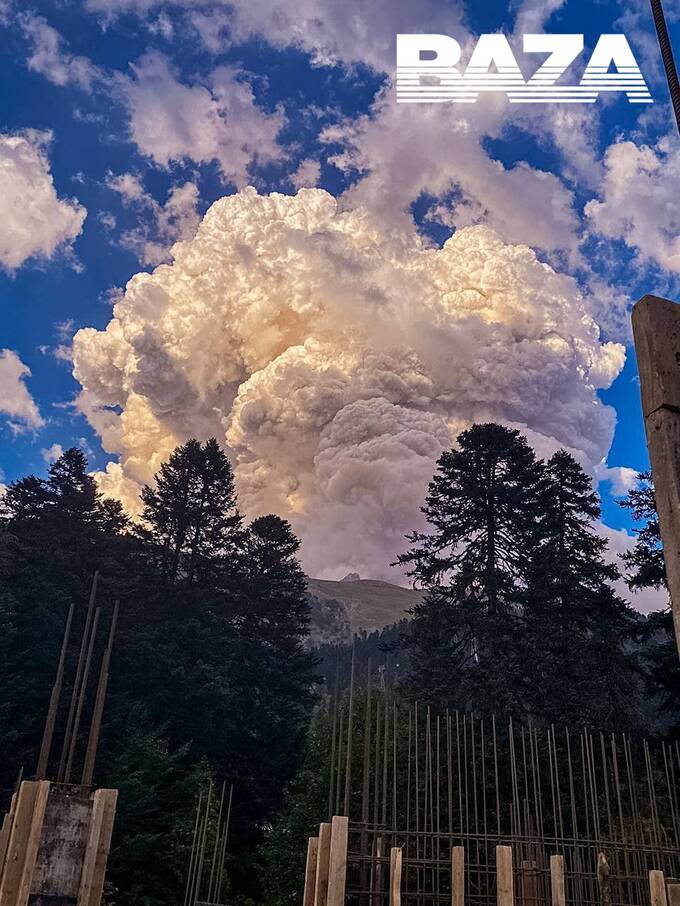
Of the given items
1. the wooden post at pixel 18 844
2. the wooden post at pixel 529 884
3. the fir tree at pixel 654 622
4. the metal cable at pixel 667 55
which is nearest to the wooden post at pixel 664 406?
the metal cable at pixel 667 55

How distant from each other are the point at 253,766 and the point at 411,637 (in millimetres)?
7154

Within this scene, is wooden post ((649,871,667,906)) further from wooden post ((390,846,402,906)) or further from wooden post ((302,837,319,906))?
wooden post ((302,837,319,906))

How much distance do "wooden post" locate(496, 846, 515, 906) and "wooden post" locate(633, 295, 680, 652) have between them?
5.99 metres

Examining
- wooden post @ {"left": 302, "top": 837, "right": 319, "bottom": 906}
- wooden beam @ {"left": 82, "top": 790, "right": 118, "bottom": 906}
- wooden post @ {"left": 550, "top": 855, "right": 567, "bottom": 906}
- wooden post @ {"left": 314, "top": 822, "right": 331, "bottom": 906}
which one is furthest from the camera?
wooden post @ {"left": 302, "top": 837, "right": 319, "bottom": 906}

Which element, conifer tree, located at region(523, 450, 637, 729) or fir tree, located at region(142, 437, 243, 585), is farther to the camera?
fir tree, located at region(142, 437, 243, 585)

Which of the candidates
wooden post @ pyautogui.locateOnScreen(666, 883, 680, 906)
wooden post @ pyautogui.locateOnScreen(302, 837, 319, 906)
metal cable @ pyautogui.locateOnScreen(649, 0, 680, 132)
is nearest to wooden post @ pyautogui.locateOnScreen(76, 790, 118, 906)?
wooden post @ pyautogui.locateOnScreen(302, 837, 319, 906)

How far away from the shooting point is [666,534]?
2.23 meters

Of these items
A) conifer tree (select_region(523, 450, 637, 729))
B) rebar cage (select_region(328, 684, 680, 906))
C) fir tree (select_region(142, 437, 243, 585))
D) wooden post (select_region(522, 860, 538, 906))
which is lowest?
wooden post (select_region(522, 860, 538, 906))

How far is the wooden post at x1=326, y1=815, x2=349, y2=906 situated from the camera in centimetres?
753

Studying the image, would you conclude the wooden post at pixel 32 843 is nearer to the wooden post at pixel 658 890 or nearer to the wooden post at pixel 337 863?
the wooden post at pixel 337 863

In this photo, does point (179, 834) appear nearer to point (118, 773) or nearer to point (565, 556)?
point (118, 773)

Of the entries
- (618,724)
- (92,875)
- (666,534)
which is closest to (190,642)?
(618,724)

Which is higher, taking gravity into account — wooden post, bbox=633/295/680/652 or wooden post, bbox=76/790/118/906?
wooden post, bbox=633/295/680/652

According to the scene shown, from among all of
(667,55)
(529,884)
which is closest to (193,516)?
(529,884)
